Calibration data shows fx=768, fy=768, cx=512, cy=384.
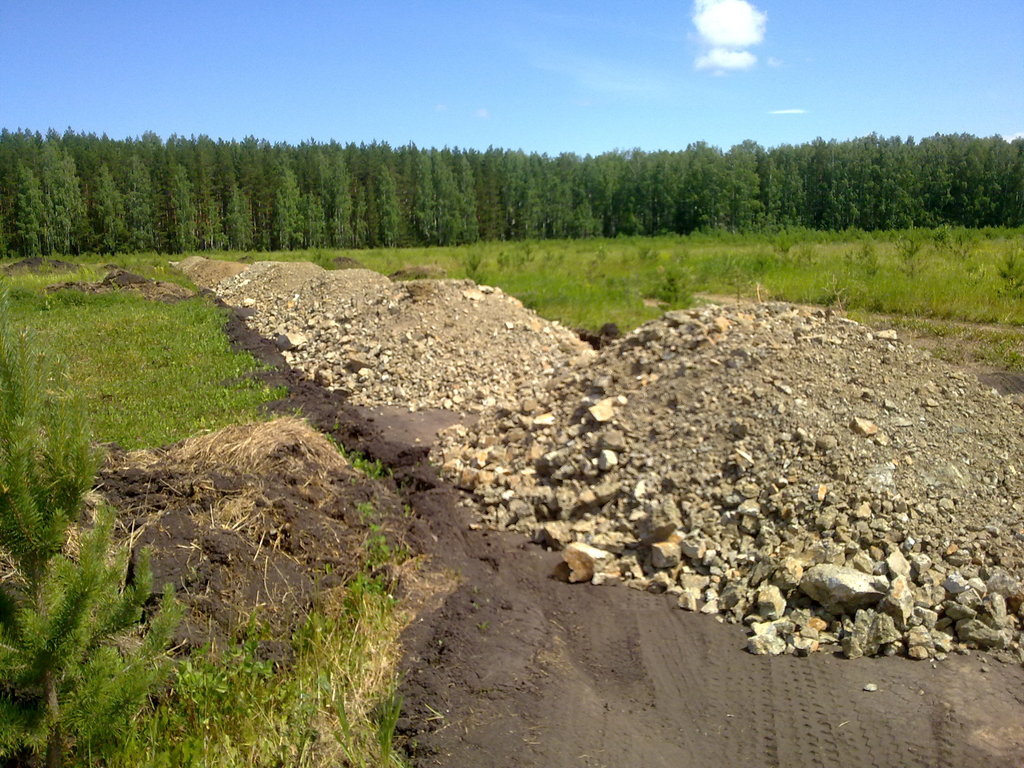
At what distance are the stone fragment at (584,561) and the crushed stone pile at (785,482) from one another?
1 centimetres

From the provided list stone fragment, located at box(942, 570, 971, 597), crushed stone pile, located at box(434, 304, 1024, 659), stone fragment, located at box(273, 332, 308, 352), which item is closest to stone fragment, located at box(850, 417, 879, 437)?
crushed stone pile, located at box(434, 304, 1024, 659)

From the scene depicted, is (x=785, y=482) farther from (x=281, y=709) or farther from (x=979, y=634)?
(x=281, y=709)

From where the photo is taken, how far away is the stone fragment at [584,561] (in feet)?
18.6

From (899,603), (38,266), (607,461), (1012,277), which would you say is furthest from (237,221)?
(899,603)

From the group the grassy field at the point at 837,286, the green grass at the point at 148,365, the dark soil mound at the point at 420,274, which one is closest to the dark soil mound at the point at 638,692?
the green grass at the point at 148,365

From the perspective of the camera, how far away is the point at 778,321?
324 inches

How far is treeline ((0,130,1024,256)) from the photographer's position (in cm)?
5225

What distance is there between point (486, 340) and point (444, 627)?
24.2 ft

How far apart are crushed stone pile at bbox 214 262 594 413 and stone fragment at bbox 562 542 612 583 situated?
3660mm

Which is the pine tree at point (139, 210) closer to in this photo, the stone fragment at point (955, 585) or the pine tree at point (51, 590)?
the pine tree at point (51, 590)

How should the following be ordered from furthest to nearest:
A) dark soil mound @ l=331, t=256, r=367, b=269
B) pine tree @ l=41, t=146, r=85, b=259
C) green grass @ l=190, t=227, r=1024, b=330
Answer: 1. pine tree @ l=41, t=146, r=85, b=259
2. dark soil mound @ l=331, t=256, r=367, b=269
3. green grass @ l=190, t=227, r=1024, b=330

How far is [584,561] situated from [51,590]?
141 inches

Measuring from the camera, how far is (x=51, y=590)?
9.88 ft

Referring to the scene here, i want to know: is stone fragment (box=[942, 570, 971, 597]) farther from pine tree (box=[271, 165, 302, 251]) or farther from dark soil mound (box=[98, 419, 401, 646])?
pine tree (box=[271, 165, 302, 251])
